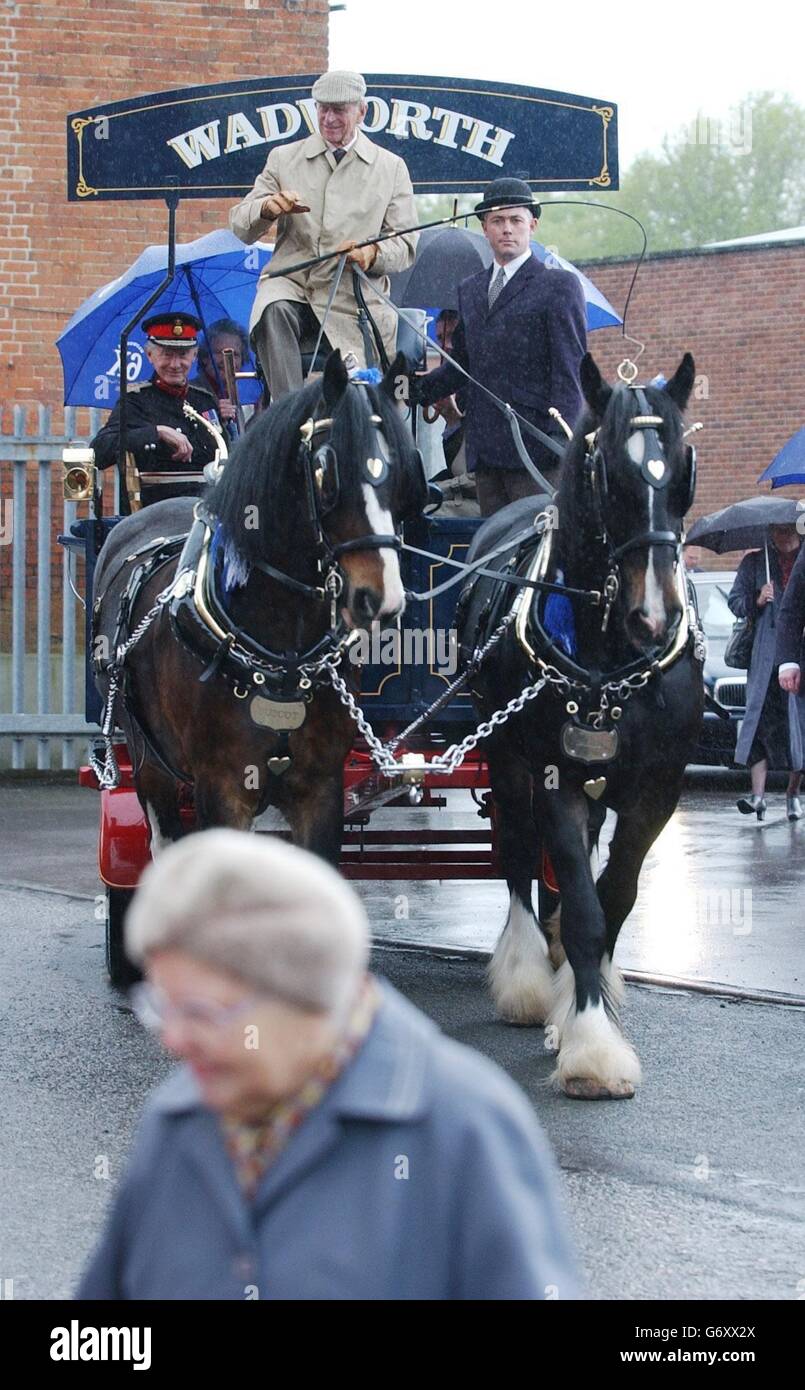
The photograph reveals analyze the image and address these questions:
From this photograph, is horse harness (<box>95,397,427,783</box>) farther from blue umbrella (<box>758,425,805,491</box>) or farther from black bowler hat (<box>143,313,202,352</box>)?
blue umbrella (<box>758,425,805,491</box>)

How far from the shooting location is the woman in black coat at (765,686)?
45.9ft

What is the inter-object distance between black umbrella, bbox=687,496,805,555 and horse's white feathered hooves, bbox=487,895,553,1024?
8.04m

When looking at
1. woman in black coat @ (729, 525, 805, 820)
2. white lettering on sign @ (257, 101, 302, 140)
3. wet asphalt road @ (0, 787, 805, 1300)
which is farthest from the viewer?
woman in black coat @ (729, 525, 805, 820)

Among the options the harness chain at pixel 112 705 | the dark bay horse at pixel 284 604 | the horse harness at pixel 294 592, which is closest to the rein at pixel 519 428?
the dark bay horse at pixel 284 604

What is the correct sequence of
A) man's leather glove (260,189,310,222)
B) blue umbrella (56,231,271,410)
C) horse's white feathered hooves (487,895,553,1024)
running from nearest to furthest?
horse's white feathered hooves (487,895,553,1024) → man's leather glove (260,189,310,222) → blue umbrella (56,231,271,410)

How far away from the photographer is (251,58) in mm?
18734

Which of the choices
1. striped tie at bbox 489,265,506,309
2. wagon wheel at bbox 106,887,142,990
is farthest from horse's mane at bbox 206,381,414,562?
wagon wheel at bbox 106,887,142,990

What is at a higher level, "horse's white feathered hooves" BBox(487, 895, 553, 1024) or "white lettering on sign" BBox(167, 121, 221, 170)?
"white lettering on sign" BBox(167, 121, 221, 170)

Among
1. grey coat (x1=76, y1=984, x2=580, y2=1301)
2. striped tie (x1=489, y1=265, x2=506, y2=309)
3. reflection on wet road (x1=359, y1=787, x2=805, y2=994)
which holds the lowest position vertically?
reflection on wet road (x1=359, y1=787, x2=805, y2=994)

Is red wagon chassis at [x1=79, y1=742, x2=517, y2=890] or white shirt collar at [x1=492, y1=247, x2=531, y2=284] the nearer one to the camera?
red wagon chassis at [x1=79, y1=742, x2=517, y2=890]

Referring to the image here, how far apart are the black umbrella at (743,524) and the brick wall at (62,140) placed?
5.86m

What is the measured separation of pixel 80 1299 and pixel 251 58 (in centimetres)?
1788

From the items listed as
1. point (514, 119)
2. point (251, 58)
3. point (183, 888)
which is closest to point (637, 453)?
point (514, 119)

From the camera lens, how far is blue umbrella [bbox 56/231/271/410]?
1073 centimetres
